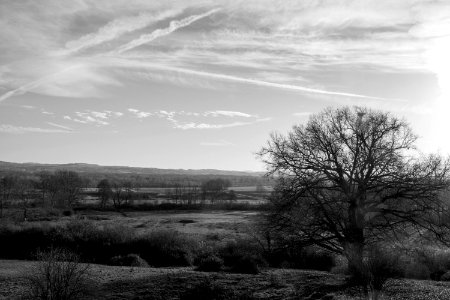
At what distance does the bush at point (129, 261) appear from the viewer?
42406 millimetres

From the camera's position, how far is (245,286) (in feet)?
90.0

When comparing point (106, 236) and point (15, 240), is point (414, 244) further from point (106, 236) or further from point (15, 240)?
point (15, 240)

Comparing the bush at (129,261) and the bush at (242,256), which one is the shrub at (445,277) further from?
the bush at (129,261)

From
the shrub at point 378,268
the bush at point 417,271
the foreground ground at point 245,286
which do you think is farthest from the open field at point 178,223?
the shrub at point 378,268

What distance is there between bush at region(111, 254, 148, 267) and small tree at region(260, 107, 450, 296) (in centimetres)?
1928

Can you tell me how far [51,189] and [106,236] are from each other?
84.2 meters

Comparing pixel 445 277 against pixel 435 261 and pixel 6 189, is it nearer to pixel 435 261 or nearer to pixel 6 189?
pixel 435 261

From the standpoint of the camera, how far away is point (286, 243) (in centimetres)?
2758

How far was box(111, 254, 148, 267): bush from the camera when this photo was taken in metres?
42.4

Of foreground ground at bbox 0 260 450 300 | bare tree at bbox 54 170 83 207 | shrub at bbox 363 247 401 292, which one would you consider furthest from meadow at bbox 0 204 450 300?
bare tree at bbox 54 170 83 207

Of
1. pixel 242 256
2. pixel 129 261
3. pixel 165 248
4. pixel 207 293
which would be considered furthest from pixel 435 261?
pixel 129 261

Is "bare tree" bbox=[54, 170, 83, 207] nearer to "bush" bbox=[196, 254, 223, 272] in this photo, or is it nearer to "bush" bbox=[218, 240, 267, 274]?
"bush" bbox=[218, 240, 267, 274]

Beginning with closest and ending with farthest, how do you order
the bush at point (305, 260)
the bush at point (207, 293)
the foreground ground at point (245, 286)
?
the foreground ground at point (245, 286)
the bush at point (207, 293)
the bush at point (305, 260)

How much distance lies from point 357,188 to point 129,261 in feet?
80.1
